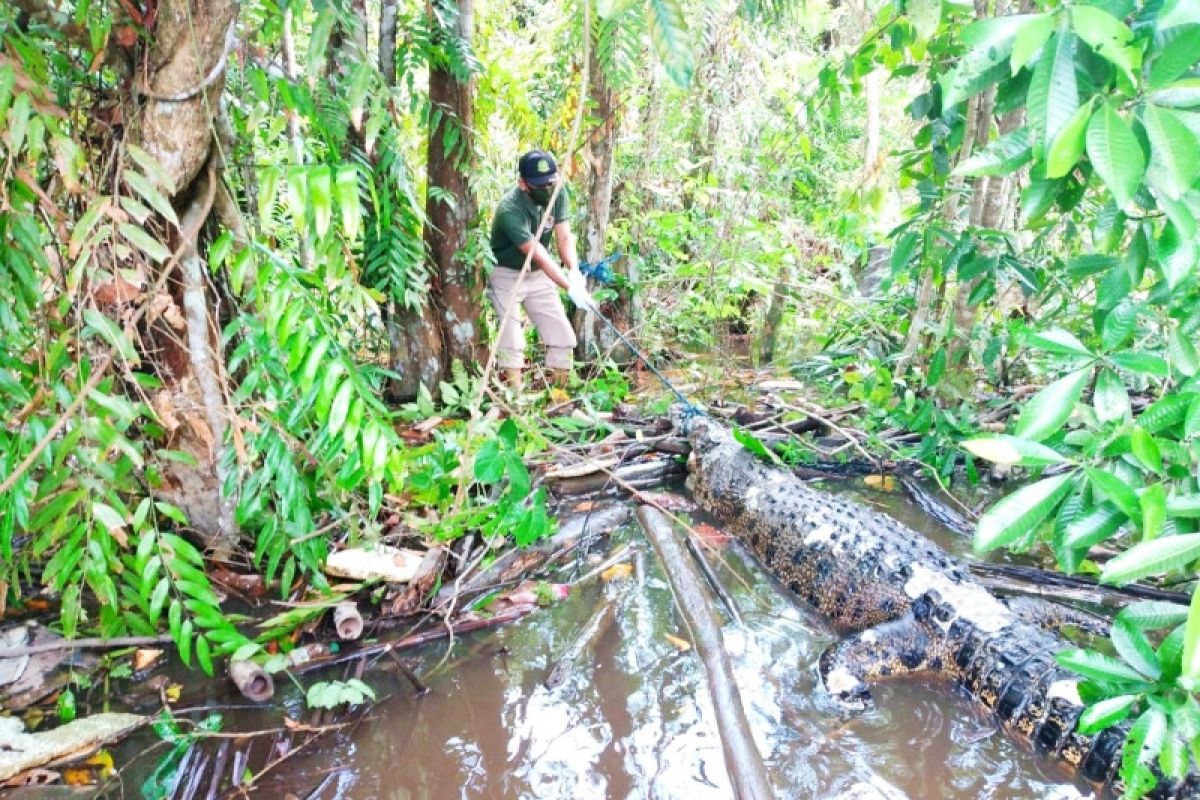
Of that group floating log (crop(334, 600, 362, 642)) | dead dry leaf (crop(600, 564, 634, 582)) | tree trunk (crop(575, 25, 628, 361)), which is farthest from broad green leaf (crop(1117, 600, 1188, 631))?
tree trunk (crop(575, 25, 628, 361))

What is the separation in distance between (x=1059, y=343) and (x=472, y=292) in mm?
4411

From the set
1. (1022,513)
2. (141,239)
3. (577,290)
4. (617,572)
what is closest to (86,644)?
(141,239)

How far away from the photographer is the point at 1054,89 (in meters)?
1.23

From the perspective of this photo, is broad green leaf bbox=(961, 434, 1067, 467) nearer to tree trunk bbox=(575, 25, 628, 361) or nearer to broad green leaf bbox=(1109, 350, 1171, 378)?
broad green leaf bbox=(1109, 350, 1171, 378)

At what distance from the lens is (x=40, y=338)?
7.66 feet

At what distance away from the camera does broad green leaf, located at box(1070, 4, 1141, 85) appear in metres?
1.10

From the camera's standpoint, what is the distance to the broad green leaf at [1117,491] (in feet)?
4.45

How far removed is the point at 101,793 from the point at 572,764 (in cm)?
151

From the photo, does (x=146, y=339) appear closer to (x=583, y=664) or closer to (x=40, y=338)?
(x=40, y=338)

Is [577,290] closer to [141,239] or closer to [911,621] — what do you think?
[911,621]

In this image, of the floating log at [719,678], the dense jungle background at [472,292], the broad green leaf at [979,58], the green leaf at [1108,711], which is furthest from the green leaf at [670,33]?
the floating log at [719,678]

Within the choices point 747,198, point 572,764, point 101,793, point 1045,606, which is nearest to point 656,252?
point 747,198

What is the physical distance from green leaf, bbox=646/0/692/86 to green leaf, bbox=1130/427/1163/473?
3.90 feet

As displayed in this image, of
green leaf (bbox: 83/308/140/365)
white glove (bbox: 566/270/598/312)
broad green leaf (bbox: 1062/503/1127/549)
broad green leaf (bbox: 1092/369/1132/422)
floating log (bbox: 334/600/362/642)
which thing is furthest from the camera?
white glove (bbox: 566/270/598/312)
